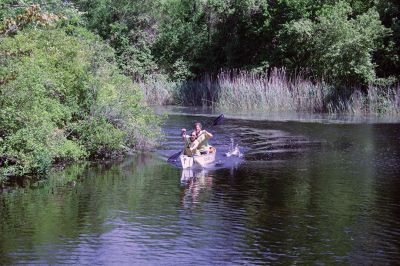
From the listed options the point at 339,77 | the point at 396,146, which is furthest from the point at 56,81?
the point at 339,77

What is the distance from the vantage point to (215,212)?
1311 cm

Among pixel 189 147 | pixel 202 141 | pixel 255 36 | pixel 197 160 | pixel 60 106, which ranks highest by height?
pixel 255 36

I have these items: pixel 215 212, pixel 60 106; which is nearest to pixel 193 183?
pixel 215 212

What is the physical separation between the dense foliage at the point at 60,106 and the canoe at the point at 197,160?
2058 millimetres

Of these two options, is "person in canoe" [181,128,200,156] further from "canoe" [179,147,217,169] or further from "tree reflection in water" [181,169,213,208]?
"tree reflection in water" [181,169,213,208]

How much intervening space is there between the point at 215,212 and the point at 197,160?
6.46 meters

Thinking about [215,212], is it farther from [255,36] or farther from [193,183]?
[255,36]

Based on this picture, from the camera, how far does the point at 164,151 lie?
22203 millimetres

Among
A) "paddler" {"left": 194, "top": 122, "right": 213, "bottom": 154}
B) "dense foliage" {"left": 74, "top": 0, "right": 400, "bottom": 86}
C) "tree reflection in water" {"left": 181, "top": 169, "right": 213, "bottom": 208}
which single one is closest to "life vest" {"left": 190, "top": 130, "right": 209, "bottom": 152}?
"paddler" {"left": 194, "top": 122, "right": 213, "bottom": 154}

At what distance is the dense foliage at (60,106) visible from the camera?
52.3 ft

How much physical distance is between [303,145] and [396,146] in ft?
10.7

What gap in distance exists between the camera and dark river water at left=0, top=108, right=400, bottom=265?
1044 centimetres

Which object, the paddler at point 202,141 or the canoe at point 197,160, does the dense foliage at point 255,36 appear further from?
the canoe at point 197,160

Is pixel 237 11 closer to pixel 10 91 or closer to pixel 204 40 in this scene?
pixel 204 40
